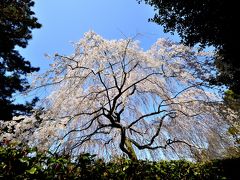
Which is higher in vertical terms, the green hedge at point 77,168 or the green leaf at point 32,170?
the green hedge at point 77,168

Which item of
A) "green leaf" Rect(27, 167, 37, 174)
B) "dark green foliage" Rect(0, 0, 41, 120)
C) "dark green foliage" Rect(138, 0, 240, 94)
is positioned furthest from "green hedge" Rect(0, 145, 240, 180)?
"dark green foliage" Rect(0, 0, 41, 120)

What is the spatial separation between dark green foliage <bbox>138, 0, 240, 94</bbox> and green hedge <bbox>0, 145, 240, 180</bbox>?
307 centimetres

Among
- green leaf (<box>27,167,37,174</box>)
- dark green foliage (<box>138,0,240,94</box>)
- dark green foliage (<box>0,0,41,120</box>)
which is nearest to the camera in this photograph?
green leaf (<box>27,167,37,174</box>)

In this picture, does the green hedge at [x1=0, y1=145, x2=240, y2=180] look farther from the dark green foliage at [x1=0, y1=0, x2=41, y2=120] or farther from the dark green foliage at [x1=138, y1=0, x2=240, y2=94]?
the dark green foliage at [x1=0, y1=0, x2=41, y2=120]

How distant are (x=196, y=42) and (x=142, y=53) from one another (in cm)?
222

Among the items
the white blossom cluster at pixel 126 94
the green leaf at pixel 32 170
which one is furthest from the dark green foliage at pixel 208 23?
the green leaf at pixel 32 170

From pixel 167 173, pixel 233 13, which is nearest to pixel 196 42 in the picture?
pixel 233 13

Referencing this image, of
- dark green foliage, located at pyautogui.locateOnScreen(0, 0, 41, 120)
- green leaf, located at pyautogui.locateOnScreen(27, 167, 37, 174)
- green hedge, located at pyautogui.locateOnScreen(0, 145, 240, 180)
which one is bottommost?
green leaf, located at pyautogui.locateOnScreen(27, 167, 37, 174)

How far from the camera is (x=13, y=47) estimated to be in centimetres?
1454

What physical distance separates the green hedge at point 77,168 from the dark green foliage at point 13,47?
9.10 meters

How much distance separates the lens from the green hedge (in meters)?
3.02

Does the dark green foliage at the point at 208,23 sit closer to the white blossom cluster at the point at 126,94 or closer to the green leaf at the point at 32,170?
the white blossom cluster at the point at 126,94

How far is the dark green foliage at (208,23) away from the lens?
6.03 meters

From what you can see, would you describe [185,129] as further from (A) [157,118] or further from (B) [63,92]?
(B) [63,92]
